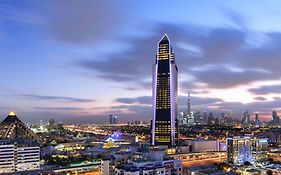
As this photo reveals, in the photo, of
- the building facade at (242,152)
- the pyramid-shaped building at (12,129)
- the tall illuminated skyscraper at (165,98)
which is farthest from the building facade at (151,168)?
the pyramid-shaped building at (12,129)

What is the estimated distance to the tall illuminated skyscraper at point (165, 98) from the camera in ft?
146

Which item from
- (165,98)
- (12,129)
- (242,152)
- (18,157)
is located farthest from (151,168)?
(12,129)

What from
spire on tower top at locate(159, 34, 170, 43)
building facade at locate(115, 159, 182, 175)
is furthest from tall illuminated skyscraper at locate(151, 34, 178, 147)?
building facade at locate(115, 159, 182, 175)

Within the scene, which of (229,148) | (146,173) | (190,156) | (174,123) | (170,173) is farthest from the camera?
(174,123)

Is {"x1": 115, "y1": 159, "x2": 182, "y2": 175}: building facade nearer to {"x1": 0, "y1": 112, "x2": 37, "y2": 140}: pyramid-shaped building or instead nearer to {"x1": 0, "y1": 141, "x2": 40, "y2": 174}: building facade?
{"x1": 0, "y1": 141, "x2": 40, "y2": 174}: building facade

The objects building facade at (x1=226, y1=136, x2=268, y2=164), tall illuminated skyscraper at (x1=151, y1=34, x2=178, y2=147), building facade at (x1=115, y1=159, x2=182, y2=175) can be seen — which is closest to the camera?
building facade at (x1=115, y1=159, x2=182, y2=175)

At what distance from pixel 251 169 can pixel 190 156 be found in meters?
13.6

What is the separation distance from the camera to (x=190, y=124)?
11481 cm

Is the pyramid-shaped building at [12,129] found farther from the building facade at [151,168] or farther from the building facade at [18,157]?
the building facade at [151,168]

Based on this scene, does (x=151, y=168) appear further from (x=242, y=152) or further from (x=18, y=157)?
(x=242, y=152)

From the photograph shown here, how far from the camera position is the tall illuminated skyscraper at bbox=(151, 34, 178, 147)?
1756 inches

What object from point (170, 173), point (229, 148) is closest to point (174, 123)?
point (229, 148)

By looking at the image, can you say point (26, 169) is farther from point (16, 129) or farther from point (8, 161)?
point (16, 129)

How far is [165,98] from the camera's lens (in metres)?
45.4
